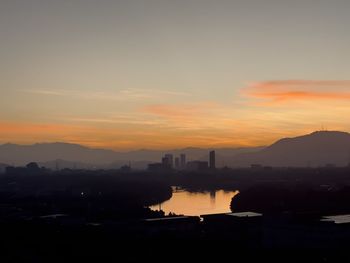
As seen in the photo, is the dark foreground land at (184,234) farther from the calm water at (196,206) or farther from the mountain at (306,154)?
the mountain at (306,154)

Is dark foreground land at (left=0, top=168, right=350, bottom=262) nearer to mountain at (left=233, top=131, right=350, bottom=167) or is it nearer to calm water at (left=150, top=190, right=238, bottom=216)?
calm water at (left=150, top=190, right=238, bottom=216)

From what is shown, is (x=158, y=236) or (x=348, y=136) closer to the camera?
(x=158, y=236)

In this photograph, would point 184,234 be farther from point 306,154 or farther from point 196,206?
point 306,154

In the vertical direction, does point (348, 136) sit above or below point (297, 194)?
above

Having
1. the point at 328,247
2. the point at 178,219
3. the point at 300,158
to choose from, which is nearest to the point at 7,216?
the point at 178,219

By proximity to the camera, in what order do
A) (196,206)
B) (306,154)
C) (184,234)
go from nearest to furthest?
(184,234) < (196,206) < (306,154)

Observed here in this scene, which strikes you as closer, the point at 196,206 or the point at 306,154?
the point at 196,206

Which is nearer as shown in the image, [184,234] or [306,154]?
[184,234]

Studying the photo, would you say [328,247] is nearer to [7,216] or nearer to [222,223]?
[222,223]

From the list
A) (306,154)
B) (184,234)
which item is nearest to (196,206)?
(184,234)

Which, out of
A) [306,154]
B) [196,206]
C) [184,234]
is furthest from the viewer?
[306,154]

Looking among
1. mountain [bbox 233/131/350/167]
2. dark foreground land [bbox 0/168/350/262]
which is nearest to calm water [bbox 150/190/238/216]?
dark foreground land [bbox 0/168/350/262]
